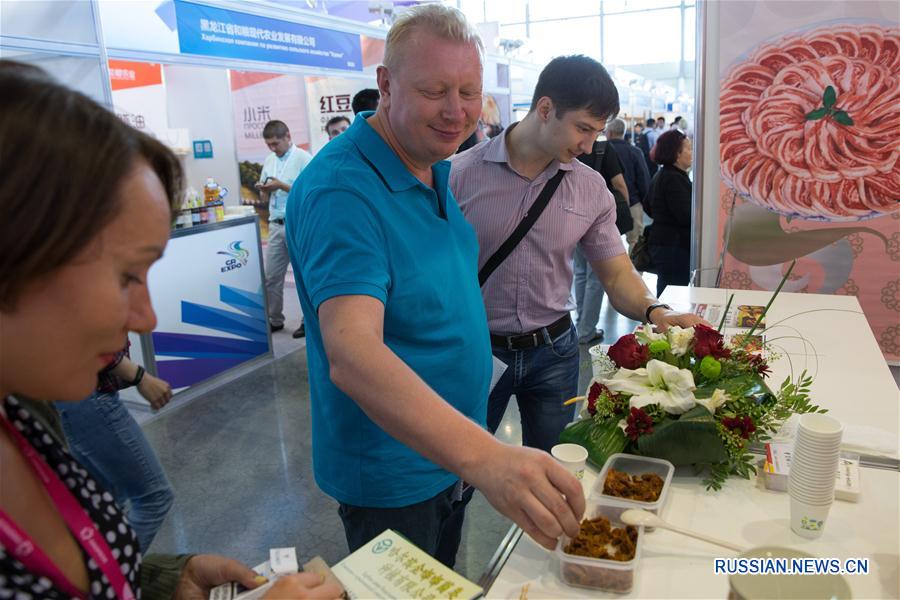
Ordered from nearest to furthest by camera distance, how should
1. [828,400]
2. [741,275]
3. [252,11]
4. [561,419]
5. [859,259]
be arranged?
[828,400] → [561,419] → [859,259] → [741,275] → [252,11]

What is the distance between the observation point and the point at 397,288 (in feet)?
4.04

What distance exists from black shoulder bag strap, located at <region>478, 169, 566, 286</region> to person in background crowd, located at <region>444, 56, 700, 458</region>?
2cm

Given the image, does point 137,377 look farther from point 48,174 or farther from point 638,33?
point 638,33

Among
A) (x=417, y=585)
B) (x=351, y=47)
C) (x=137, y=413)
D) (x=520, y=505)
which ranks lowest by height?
(x=137, y=413)

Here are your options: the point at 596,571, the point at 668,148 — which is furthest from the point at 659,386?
the point at 668,148

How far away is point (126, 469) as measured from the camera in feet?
6.35

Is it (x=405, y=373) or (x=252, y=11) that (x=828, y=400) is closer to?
(x=405, y=373)

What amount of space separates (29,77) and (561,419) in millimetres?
1827

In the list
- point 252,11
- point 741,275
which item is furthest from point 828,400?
point 252,11

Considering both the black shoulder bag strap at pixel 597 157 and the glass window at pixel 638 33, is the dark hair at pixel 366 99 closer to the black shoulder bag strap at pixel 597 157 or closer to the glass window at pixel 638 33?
the black shoulder bag strap at pixel 597 157

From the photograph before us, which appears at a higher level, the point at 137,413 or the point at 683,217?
the point at 683,217

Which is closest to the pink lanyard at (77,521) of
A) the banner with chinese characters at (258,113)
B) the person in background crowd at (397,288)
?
the person in background crowd at (397,288)

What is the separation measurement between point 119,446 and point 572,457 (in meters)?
1.35

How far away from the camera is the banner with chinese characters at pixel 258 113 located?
24.2ft
